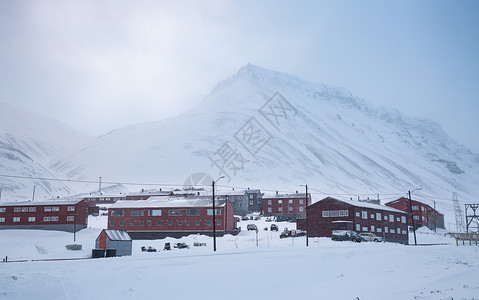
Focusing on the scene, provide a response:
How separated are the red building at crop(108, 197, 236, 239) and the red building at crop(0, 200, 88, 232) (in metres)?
10.7

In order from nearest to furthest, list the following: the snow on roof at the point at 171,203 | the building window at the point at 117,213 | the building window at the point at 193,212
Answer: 1. the building window at the point at 193,212
2. the snow on roof at the point at 171,203
3. the building window at the point at 117,213

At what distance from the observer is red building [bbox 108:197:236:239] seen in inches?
3514

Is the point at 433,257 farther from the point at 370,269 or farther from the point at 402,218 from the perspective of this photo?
the point at 402,218

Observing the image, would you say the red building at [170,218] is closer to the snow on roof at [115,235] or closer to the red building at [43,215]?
the red building at [43,215]

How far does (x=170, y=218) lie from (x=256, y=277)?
2149 inches

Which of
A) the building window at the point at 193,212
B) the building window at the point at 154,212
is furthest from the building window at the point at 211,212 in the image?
the building window at the point at 154,212

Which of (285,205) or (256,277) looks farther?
(285,205)

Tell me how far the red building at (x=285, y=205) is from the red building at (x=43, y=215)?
214 ft

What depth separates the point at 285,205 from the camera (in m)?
142

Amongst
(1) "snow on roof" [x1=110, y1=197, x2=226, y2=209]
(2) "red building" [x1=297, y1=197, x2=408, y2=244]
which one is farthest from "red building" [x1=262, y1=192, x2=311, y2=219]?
(2) "red building" [x1=297, y1=197, x2=408, y2=244]

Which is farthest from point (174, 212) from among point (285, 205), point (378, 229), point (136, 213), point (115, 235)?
point (285, 205)

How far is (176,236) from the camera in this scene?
89.6 m

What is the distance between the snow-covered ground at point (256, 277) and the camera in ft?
97.6

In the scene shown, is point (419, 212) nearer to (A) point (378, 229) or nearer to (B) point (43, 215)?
(A) point (378, 229)
